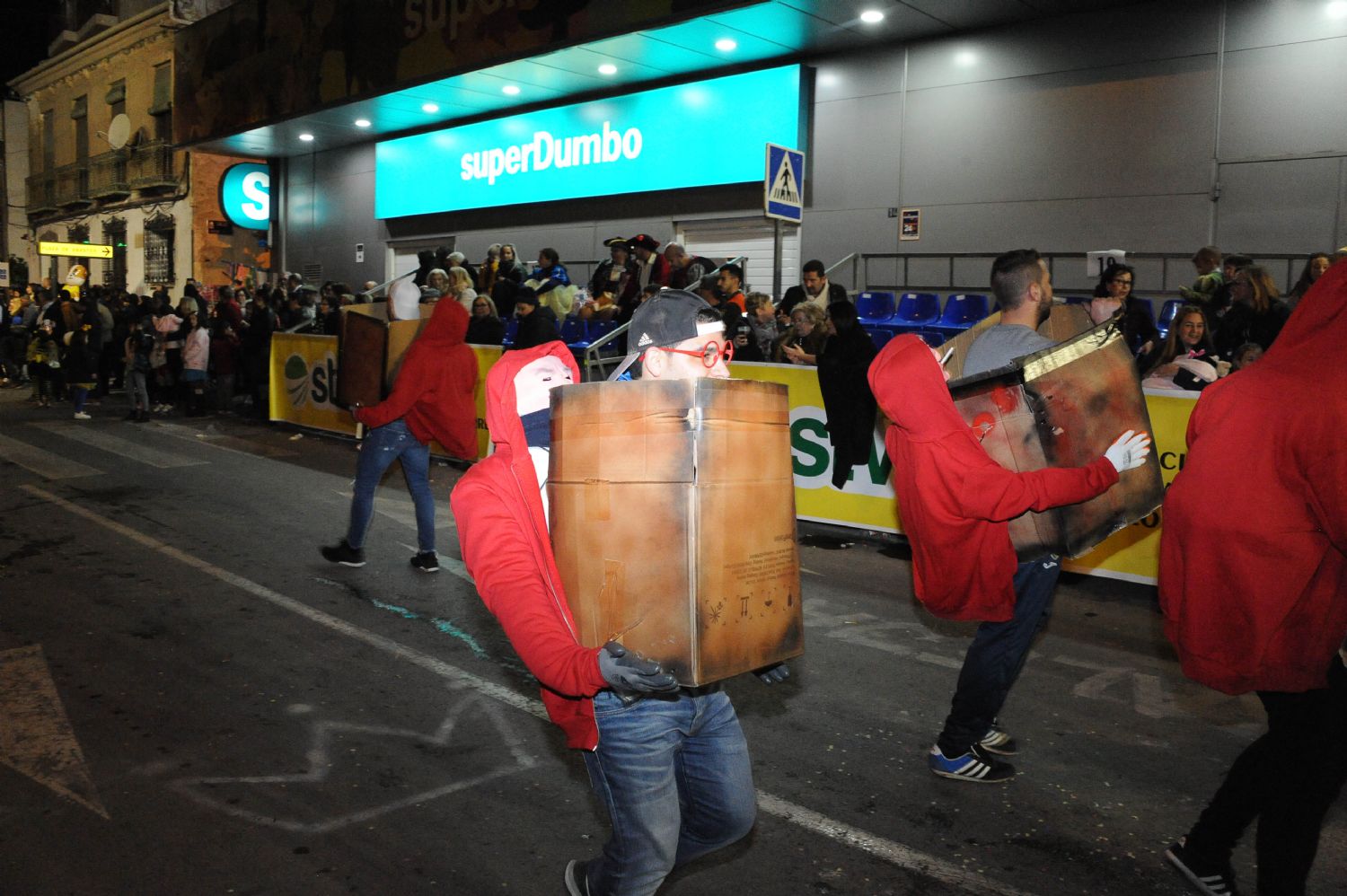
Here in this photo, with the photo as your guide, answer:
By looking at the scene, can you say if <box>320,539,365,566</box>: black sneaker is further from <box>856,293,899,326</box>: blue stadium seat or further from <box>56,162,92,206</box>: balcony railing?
<box>56,162,92,206</box>: balcony railing

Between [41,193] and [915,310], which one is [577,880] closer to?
[915,310]

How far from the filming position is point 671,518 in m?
2.22

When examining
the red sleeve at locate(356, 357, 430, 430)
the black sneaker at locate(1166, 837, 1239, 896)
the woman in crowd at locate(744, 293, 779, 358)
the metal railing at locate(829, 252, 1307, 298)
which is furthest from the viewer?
the metal railing at locate(829, 252, 1307, 298)

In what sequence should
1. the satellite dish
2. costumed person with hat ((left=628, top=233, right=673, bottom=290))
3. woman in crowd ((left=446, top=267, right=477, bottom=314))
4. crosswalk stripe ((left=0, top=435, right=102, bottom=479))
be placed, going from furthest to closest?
the satellite dish
woman in crowd ((left=446, top=267, right=477, bottom=314))
costumed person with hat ((left=628, top=233, right=673, bottom=290))
crosswalk stripe ((left=0, top=435, right=102, bottom=479))

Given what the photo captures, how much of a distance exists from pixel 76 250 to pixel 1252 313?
37137 millimetres

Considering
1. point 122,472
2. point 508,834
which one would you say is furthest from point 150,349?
point 508,834

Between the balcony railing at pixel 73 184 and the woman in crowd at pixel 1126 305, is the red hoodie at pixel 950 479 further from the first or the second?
the balcony railing at pixel 73 184

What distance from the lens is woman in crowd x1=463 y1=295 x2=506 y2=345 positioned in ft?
44.7

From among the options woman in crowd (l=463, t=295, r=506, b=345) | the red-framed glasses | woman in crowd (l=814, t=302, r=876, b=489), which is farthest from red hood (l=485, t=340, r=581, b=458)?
woman in crowd (l=463, t=295, r=506, b=345)

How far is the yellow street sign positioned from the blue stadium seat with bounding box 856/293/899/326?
3124 cm

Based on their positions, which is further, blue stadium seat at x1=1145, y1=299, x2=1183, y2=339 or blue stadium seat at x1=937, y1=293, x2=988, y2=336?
blue stadium seat at x1=937, y1=293, x2=988, y2=336

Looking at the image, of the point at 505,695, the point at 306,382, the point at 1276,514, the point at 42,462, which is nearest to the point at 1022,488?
the point at 1276,514

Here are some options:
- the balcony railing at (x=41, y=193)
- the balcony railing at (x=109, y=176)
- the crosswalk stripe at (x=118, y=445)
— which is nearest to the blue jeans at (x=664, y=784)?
the crosswalk stripe at (x=118, y=445)

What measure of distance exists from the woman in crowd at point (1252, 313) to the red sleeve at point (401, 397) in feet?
20.7
